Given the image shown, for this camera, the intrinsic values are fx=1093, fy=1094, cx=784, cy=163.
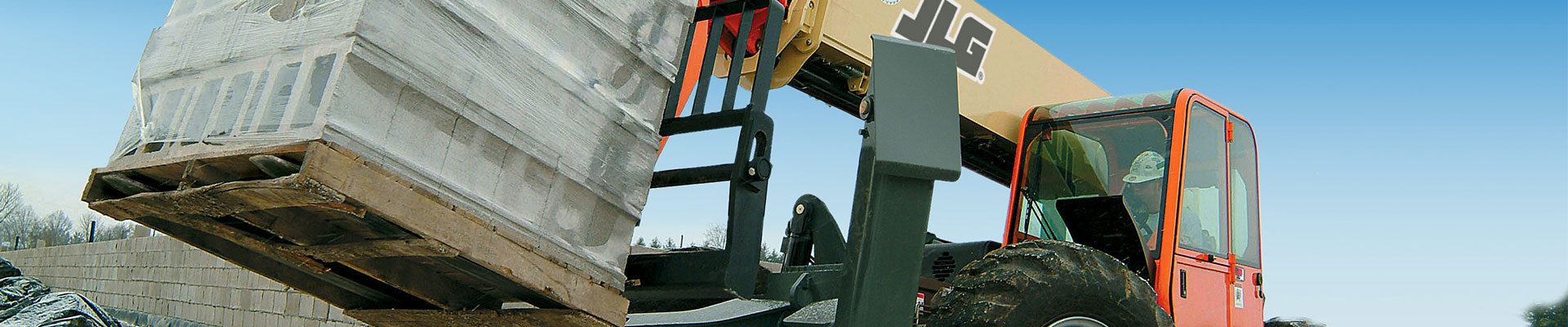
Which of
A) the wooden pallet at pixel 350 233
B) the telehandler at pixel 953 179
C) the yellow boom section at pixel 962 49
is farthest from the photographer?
the yellow boom section at pixel 962 49

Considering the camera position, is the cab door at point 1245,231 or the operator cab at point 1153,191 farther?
the cab door at point 1245,231

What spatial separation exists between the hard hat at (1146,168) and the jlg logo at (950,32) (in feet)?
2.63

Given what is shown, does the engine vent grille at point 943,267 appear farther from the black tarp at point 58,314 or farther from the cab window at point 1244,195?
the black tarp at point 58,314

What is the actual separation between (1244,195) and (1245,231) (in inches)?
7.1

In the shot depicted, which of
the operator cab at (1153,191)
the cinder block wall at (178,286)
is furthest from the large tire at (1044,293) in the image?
the cinder block wall at (178,286)

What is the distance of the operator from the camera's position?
4859mm

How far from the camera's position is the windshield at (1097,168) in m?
4.94

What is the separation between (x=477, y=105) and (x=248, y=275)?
11.8 meters

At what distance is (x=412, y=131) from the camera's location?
255 cm

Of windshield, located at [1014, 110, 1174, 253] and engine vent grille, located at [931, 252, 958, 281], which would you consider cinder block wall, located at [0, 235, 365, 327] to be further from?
windshield, located at [1014, 110, 1174, 253]

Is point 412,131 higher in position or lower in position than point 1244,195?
lower

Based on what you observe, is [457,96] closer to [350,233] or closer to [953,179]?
[350,233]

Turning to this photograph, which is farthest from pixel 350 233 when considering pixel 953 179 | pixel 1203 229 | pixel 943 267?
pixel 1203 229

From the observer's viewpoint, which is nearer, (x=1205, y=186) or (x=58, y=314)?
(x=1205, y=186)
